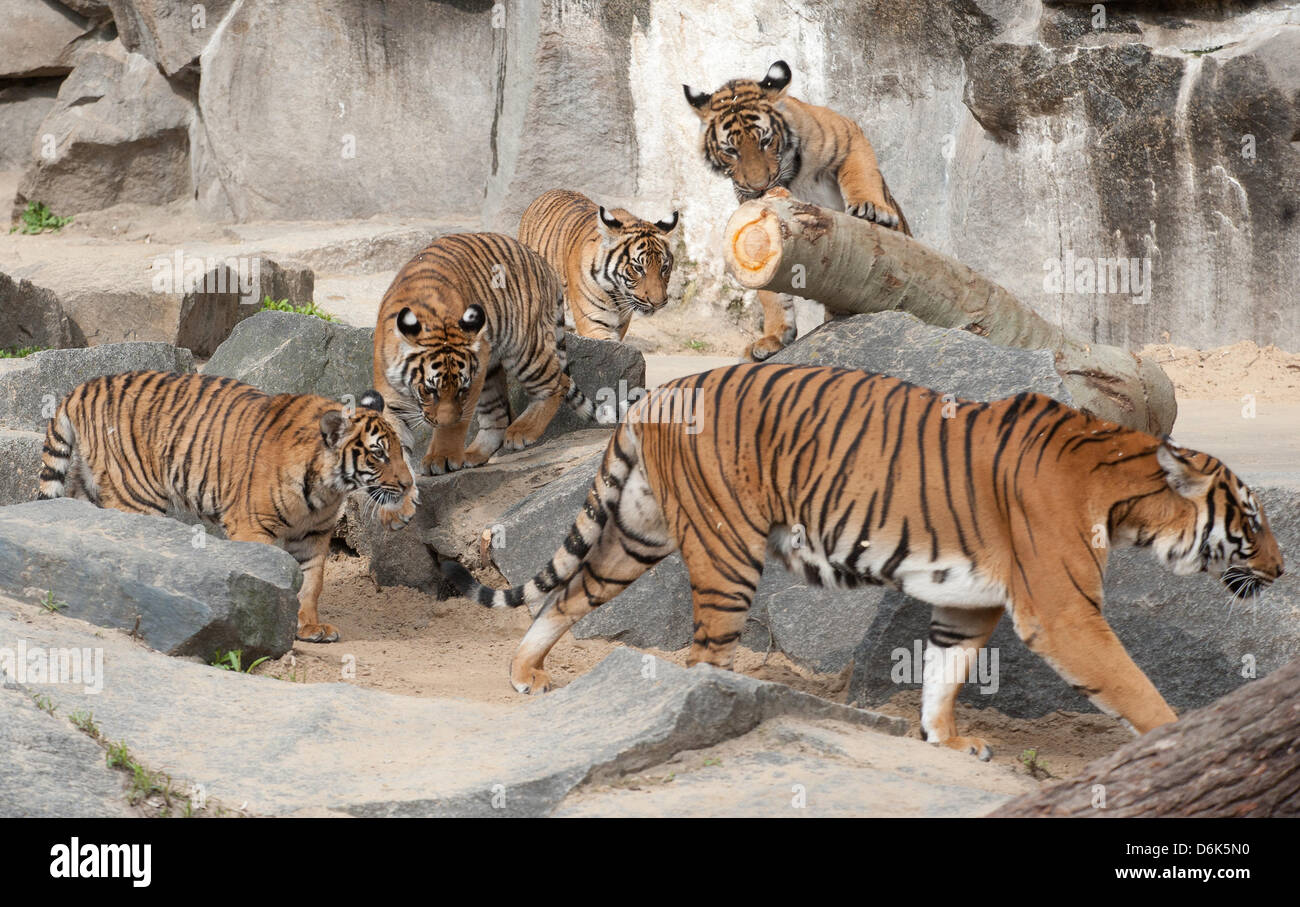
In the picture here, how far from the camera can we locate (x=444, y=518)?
7137mm

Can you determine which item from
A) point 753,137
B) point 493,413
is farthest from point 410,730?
point 753,137

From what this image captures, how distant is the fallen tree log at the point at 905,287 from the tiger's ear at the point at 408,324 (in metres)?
1.61

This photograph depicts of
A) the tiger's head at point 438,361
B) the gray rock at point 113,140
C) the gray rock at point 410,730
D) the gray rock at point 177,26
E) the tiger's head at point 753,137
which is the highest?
the gray rock at point 177,26

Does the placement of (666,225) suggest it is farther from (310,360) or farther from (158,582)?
(158,582)

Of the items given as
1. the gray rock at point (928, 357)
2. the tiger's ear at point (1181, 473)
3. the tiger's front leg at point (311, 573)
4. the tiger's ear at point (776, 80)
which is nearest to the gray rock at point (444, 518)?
the tiger's front leg at point (311, 573)

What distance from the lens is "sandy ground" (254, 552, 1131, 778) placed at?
4984mm

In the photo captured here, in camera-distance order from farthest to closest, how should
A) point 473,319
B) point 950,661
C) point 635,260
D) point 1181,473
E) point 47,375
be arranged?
point 635,260
point 47,375
point 473,319
point 950,661
point 1181,473

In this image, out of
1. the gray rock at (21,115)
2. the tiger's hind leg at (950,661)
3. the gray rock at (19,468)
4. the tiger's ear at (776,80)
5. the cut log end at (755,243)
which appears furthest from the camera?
the gray rock at (21,115)

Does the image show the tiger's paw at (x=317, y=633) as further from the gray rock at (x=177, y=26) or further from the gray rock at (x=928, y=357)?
the gray rock at (x=177, y=26)

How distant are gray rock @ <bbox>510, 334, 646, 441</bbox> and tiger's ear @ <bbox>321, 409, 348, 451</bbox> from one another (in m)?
2.13

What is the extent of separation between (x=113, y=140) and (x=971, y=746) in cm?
1321

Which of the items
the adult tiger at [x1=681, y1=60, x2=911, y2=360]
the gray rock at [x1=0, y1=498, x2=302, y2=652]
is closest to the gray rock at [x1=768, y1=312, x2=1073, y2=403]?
the adult tiger at [x1=681, y1=60, x2=911, y2=360]

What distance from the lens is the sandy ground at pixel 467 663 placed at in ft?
16.4
